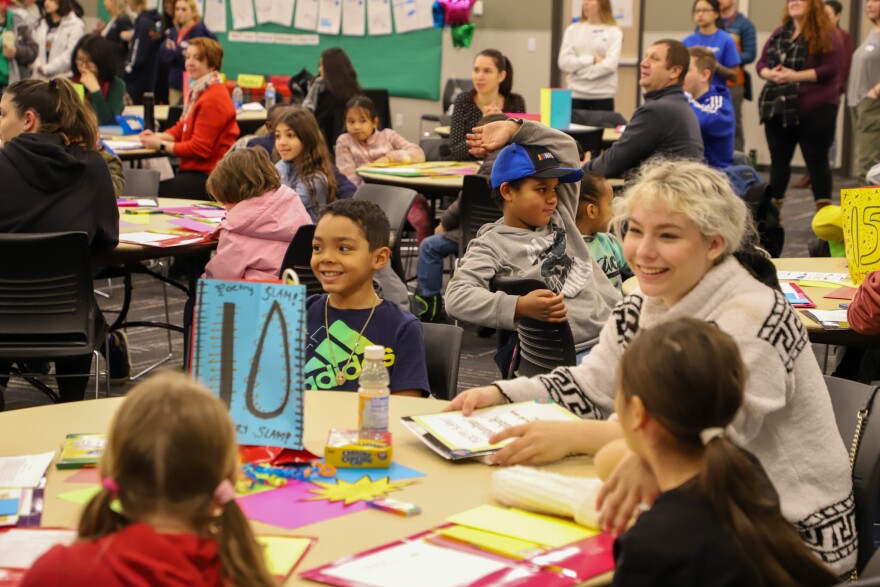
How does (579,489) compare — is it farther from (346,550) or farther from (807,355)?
(807,355)

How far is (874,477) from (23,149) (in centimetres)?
304

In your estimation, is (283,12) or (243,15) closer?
(283,12)

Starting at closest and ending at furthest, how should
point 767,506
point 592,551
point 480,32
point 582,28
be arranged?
point 767,506
point 592,551
point 582,28
point 480,32

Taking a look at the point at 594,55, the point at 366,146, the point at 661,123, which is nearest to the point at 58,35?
the point at 594,55

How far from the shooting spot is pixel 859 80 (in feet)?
27.5

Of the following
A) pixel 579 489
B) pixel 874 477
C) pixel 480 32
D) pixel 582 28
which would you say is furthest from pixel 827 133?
pixel 579 489

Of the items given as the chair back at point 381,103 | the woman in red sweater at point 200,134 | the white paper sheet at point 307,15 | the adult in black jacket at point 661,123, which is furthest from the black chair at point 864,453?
the white paper sheet at point 307,15

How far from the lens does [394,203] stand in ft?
17.2

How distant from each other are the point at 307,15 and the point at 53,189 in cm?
959

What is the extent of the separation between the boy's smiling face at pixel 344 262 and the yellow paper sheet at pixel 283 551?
1250 mm

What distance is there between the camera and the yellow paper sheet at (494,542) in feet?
5.82

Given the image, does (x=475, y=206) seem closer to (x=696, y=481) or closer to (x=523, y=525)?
(x=523, y=525)

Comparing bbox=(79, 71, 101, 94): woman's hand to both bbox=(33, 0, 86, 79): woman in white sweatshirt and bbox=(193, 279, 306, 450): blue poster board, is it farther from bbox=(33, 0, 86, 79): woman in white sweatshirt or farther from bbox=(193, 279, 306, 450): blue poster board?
bbox=(193, 279, 306, 450): blue poster board

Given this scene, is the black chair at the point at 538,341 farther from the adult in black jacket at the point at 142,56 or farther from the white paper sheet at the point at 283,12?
the white paper sheet at the point at 283,12
